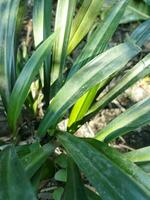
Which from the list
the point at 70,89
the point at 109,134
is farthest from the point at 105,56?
the point at 109,134

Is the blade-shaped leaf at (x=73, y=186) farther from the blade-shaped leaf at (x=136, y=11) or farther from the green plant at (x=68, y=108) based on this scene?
the blade-shaped leaf at (x=136, y=11)

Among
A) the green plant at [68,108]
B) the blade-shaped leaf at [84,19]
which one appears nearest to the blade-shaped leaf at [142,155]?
the green plant at [68,108]

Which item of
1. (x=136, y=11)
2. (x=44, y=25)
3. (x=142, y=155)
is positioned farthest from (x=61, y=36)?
(x=136, y=11)

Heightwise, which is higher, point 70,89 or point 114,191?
point 70,89

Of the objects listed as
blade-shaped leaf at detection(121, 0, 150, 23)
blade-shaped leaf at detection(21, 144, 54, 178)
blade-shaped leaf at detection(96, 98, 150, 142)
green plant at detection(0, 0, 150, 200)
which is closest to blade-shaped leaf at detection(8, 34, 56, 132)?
green plant at detection(0, 0, 150, 200)

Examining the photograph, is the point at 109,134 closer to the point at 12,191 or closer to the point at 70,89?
the point at 70,89

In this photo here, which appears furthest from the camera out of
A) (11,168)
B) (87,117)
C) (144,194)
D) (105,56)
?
(87,117)

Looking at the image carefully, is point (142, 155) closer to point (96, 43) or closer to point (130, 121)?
point (130, 121)
